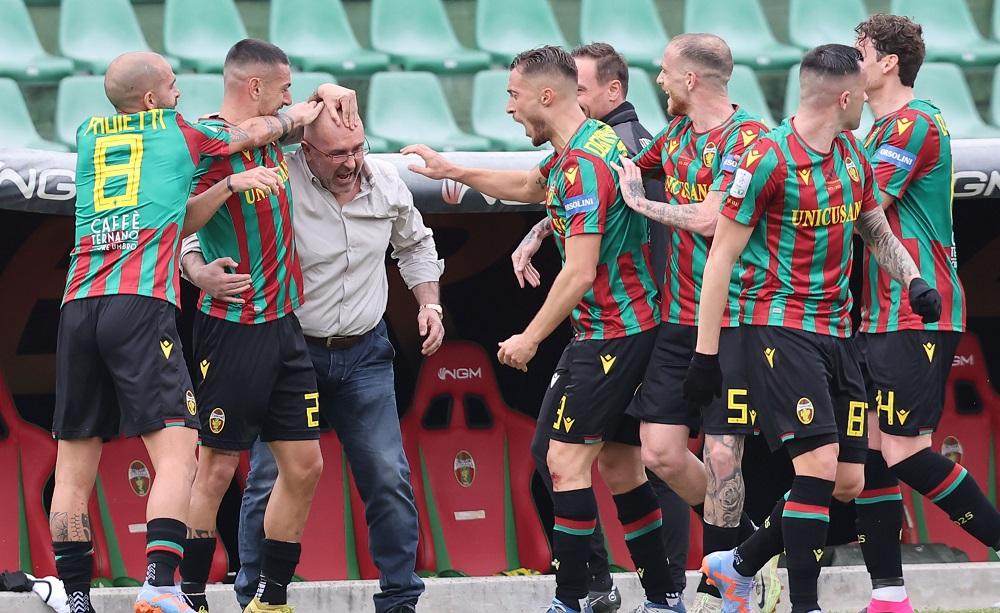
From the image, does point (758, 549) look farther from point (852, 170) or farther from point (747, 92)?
point (747, 92)

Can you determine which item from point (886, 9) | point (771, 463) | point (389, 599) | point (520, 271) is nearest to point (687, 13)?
point (886, 9)

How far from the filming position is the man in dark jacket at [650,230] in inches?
211

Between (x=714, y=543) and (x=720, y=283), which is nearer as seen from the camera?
(x=720, y=283)

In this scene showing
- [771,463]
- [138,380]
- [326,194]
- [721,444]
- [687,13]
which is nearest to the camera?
[138,380]

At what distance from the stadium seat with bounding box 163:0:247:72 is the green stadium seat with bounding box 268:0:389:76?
0.74ft

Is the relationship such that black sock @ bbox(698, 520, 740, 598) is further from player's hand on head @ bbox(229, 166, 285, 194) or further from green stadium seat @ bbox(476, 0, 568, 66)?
green stadium seat @ bbox(476, 0, 568, 66)

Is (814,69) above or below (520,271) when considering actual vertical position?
above

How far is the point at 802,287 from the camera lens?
472 cm

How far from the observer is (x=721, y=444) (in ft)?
16.1

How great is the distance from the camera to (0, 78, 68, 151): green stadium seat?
273 inches

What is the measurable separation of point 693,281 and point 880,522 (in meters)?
1.03

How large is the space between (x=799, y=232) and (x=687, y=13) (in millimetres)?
4358

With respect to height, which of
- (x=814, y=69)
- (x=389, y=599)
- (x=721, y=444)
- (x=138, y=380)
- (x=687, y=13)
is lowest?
(x=389, y=599)

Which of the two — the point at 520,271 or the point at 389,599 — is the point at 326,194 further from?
the point at 389,599
